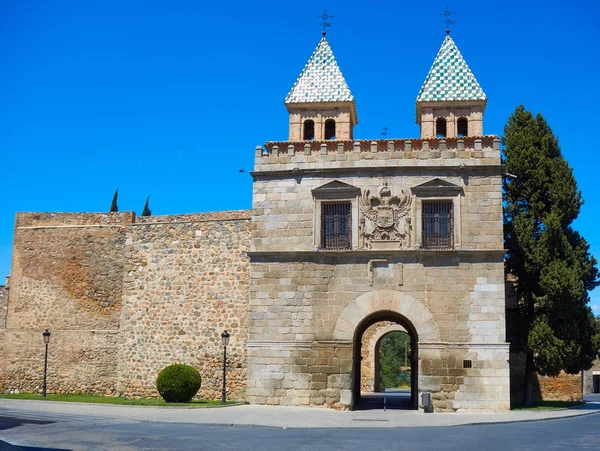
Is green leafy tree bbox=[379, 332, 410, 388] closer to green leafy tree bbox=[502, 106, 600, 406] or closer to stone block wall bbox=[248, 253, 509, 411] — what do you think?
green leafy tree bbox=[502, 106, 600, 406]

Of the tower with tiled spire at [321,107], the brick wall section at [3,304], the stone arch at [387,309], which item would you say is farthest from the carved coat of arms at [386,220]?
the brick wall section at [3,304]

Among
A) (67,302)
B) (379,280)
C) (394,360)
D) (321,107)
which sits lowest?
(394,360)

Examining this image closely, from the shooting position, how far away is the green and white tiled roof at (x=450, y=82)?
24312mm

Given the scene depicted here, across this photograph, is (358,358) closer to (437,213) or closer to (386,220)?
(386,220)

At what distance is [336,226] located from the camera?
22328 millimetres

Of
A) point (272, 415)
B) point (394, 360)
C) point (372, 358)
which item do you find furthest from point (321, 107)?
point (394, 360)

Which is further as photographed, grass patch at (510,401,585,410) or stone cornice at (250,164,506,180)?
grass patch at (510,401,585,410)

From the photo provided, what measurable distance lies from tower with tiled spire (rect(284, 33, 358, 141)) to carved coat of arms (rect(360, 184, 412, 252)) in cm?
396

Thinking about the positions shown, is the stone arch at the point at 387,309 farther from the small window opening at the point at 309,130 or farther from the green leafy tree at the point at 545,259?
the small window opening at the point at 309,130

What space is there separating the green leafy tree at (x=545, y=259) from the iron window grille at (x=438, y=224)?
302 cm

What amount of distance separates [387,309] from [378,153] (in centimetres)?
509

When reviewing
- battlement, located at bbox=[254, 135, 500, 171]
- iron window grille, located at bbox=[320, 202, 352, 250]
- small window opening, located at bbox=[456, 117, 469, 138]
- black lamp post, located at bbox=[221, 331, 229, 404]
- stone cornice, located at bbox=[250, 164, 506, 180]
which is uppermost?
small window opening, located at bbox=[456, 117, 469, 138]

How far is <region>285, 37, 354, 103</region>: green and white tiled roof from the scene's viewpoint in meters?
25.4

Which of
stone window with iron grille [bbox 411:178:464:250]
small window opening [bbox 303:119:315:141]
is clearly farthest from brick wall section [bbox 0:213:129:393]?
stone window with iron grille [bbox 411:178:464:250]
